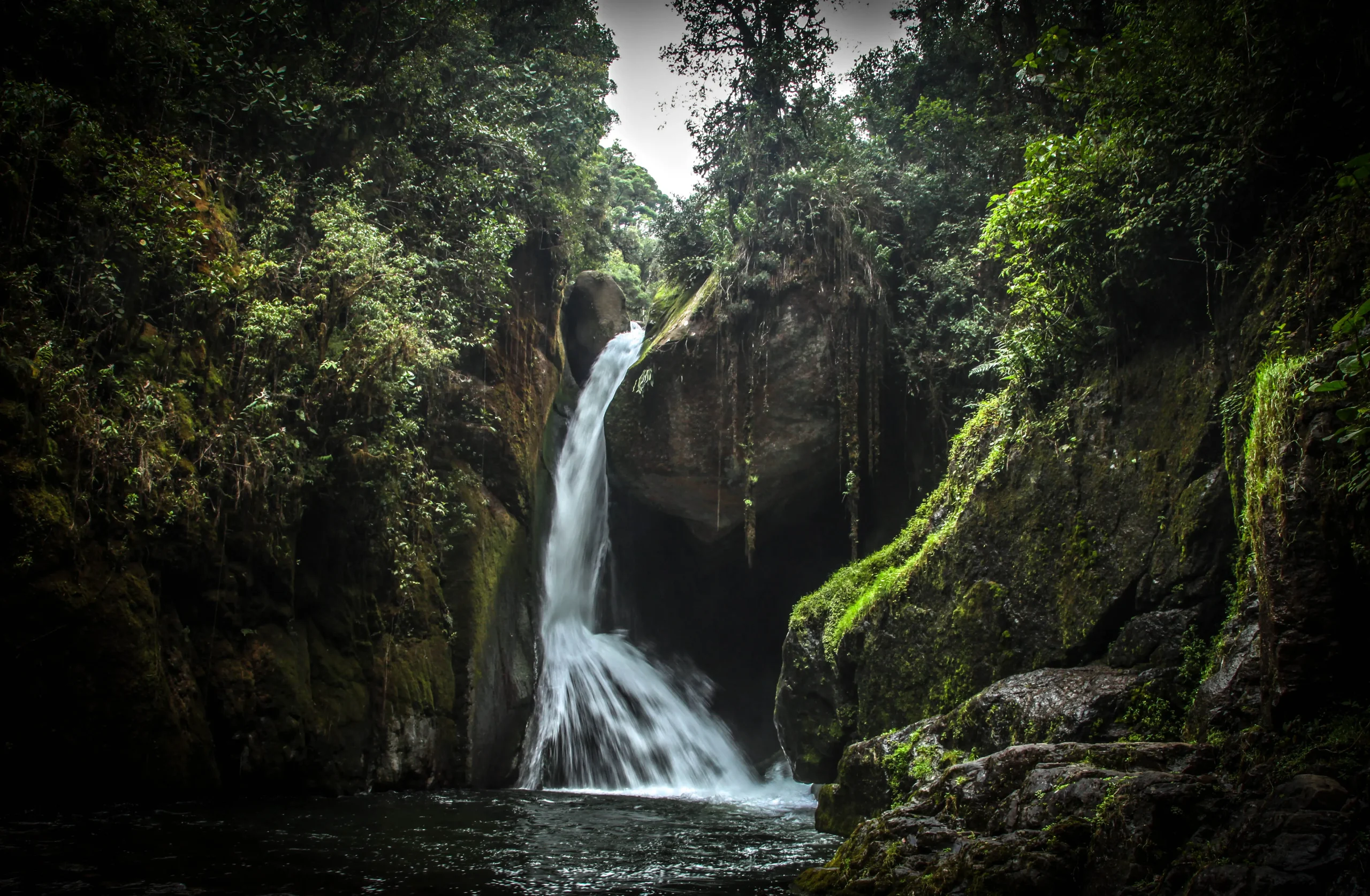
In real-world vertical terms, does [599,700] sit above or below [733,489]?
below

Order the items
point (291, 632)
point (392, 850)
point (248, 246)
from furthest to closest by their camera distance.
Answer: point (248, 246), point (291, 632), point (392, 850)

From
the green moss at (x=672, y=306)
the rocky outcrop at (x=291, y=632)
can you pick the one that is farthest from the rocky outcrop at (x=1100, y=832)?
the green moss at (x=672, y=306)

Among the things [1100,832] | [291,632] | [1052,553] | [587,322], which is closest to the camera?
[1100,832]

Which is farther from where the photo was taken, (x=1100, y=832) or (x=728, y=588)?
(x=728, y=588)

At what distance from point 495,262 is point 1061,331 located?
30.4 ft

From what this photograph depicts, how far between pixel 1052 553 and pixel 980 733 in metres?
2.01

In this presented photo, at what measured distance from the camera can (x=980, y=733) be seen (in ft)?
22.0

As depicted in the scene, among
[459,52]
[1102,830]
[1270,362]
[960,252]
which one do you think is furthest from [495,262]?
[1102,830]

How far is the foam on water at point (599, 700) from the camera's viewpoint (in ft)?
42.1

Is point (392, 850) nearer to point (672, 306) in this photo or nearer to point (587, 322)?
point (672, 306)

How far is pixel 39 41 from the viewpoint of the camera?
26.6 feet

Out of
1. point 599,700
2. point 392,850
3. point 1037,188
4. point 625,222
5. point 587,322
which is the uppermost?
point 625,222

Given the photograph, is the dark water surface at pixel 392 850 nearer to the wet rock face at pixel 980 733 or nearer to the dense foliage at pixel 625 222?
the wet rock face at pixel 980 733

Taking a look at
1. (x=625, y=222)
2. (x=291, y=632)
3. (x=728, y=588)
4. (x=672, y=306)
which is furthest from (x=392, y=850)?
(x=625, y=222)
